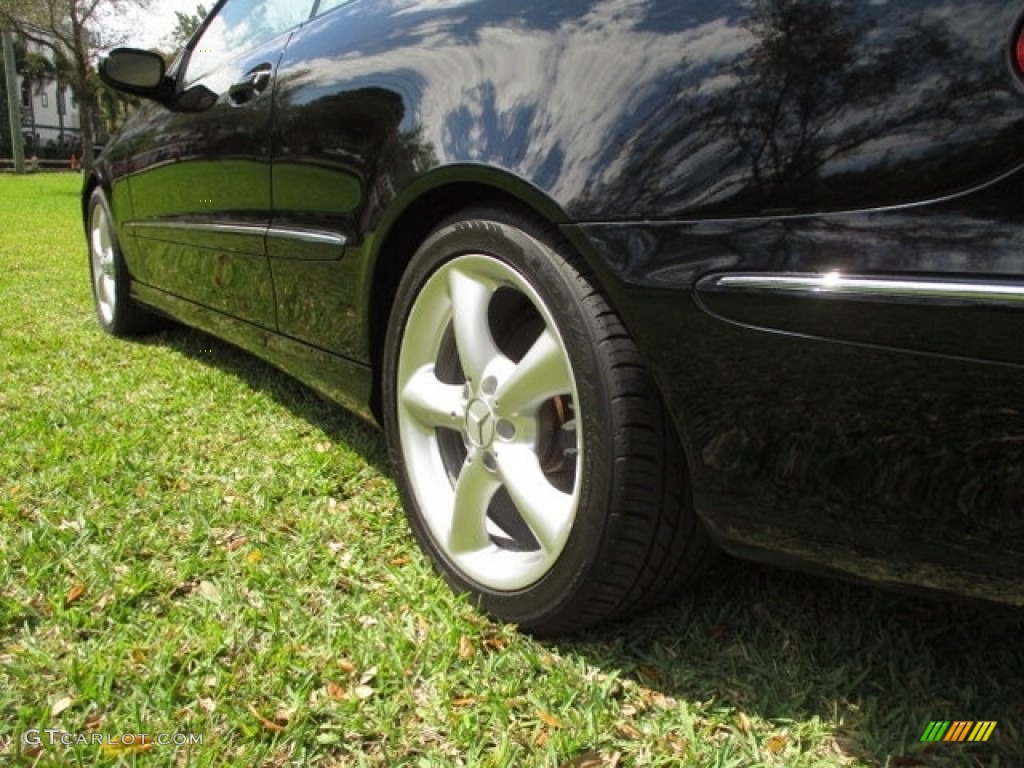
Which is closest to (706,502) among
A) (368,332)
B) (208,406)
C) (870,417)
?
(870,417)

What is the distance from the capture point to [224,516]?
2271 mm

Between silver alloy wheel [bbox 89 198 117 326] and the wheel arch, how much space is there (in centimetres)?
259

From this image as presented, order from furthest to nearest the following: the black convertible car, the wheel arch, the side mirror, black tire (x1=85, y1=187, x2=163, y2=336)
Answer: black tire (x1=85, y1=187, x2=163, y2=336) < the side mirror < the wheel arch < the black convertible car

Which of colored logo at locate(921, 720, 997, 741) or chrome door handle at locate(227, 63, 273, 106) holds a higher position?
chrome door handle at locate(227, 63, 273, 106)

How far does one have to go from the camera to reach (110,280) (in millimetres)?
4418

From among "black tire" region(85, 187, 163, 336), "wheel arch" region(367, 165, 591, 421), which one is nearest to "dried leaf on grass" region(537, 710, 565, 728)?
"wheel arch" region(367, 165, 591, 421)

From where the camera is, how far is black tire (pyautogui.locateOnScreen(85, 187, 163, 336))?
417 cm

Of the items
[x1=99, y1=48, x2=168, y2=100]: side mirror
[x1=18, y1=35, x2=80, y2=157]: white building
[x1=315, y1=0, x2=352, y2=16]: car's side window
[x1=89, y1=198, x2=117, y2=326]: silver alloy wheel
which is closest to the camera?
[x1=315, y1=0, x2=352, y2=16]: car's side window

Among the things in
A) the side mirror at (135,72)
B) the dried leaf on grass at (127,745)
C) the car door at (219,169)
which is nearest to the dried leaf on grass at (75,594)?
the dried leaf on grass at (127,745)

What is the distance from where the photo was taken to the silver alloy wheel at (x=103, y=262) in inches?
169

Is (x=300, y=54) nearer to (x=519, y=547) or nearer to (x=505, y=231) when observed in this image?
(x=505, y=231)

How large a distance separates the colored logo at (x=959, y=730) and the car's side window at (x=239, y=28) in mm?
2320

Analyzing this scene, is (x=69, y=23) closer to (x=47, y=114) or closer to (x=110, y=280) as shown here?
(x=110, y=280)

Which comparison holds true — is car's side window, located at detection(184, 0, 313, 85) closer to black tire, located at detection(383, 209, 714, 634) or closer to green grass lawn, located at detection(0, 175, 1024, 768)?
black tire, located at detection(383, 209, 714, 634)
